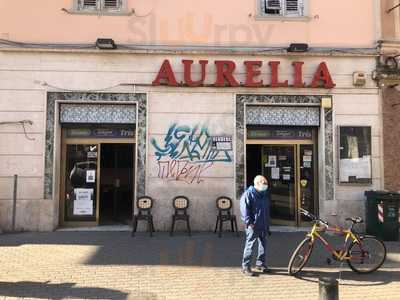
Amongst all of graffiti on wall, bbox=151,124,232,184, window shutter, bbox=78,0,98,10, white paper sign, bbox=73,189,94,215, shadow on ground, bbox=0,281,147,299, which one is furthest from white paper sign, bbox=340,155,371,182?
window shutter, bbox=78,0,98,10

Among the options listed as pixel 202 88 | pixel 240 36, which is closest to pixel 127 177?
pixel 202 88

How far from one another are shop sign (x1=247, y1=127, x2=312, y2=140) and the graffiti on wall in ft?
2.68

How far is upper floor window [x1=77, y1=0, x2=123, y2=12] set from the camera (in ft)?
38.8

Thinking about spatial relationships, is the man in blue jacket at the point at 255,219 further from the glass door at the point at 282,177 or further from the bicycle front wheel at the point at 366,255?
the glass door at the point at 282,177

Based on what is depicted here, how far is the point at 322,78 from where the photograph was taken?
11812 mm

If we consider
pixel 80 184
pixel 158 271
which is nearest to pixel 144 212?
pixel 80 184

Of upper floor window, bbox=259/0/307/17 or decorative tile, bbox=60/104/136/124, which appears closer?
decorative tile, bbox=60/104/136/124

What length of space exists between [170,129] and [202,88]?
1.27 metres

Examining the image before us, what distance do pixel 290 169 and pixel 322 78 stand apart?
2.41 m

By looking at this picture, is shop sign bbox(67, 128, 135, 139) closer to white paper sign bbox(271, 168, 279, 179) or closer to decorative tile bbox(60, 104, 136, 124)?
decorative tile bbox(60, 104, 136, 124)

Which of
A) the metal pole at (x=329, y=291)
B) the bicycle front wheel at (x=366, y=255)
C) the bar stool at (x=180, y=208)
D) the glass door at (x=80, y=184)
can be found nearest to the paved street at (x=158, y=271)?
the bicycle front wheel at (x=366, y=255)

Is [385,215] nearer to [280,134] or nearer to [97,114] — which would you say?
[280,134]

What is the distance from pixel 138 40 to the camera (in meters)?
11.8

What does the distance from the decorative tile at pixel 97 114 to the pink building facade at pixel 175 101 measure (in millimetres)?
26
